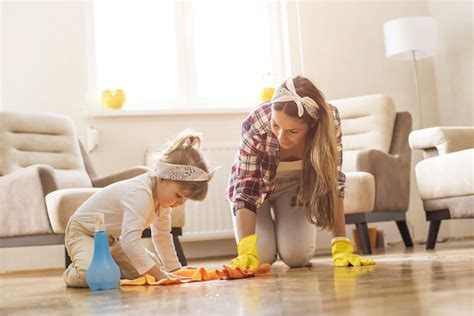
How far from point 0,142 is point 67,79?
2.67 feet

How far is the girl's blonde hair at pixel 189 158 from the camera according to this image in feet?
6.69

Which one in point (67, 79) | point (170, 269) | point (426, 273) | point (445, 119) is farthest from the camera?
point (445, 119)

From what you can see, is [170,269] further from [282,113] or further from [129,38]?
[129,38]

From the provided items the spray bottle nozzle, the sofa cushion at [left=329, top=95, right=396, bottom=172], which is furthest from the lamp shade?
the spray bottle nozzle

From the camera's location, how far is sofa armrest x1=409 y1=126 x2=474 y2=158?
3.38 metres

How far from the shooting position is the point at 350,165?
3973 mm

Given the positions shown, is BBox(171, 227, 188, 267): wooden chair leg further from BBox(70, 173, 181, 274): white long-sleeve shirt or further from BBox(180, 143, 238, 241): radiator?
BBox(180, 143, 238, 241): radiator

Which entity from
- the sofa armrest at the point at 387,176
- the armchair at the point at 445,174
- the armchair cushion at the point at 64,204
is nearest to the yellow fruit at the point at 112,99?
the armchair cushion at the point at 64,204

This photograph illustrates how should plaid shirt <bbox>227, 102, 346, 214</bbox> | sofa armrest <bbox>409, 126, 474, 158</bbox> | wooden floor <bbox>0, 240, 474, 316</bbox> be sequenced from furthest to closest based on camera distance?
sofa armrest <bbox>409, 126, 474, 158</bbox> < plaid shirt <bbox>227, 102, 346, 214</bbox> < wooden floor <bbox>0, 240, 474, 316</bbox>

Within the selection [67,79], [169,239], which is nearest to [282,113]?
[169,239]

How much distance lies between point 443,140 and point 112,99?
203 cm

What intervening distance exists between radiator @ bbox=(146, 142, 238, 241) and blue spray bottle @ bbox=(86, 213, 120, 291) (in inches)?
88.6

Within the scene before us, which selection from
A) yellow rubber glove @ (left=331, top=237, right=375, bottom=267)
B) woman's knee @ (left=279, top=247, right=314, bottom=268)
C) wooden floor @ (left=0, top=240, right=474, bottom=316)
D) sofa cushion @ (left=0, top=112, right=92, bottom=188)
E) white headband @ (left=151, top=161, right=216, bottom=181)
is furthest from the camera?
sofa cushion @ (left=0, top=112, right=92, bottom=188)

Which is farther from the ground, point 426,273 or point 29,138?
point 29,138
